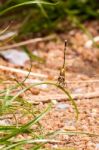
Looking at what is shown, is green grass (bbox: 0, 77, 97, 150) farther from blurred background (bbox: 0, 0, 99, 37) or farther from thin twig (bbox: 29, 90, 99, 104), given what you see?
blurred background (bbox: 0, 0, 99, 37)

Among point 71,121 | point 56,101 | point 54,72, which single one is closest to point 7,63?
point 54,72

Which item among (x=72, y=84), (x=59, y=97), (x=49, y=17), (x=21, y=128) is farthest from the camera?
(x=49, y=17)

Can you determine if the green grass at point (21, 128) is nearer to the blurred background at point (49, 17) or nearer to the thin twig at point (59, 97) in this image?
the thin twig at point (59, 97)

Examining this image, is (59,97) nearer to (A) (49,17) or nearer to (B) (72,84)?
(B) (72,84)

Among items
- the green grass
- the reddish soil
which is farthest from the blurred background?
the green grass

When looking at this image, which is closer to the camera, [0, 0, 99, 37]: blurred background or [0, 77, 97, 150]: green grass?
[0, 77, 97, 150]: green grass

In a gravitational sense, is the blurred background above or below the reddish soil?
above

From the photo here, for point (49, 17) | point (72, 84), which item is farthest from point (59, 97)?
point (49, 17)

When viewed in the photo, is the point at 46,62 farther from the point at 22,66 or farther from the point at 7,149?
the point at 7,149

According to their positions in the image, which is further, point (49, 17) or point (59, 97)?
point (49, 17)

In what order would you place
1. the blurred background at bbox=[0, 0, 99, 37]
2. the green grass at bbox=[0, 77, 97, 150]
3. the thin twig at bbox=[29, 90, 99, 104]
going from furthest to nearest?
the blurred background at bbox=[0, 0, 99, 37]
the thin twig at bbox=[29, 90, 99, 104]
the green grass at bbox=[0, 77, 97, 150]

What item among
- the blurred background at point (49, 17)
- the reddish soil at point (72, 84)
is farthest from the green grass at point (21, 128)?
the blurred background at point (49, 17)
